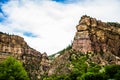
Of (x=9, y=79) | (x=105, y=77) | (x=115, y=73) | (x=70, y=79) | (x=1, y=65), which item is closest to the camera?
(x=9, y=79)

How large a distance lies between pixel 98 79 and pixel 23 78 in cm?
3825

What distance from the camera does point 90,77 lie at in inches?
5389

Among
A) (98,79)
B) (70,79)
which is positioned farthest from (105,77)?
(70,79)

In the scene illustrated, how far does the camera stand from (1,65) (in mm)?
111438

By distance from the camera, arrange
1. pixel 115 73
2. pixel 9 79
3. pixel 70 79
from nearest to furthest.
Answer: pixel 9 79, pixel 115 73, pixel 70 79

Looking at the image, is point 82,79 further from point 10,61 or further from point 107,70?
point 10,61

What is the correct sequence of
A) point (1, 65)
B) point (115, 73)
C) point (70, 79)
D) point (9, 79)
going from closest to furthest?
1. point (9, 79)
2. point (1, 65)
3. point (115, 73)
4. point (70, 79)

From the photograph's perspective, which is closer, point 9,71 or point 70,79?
point 9,71

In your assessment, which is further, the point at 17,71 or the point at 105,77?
the point at 105,77

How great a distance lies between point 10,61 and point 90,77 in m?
38.1

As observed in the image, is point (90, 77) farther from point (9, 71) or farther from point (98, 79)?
point (9, 71)

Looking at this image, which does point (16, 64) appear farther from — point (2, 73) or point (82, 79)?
point (82, 79)

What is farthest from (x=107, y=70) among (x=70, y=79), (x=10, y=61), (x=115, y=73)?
(x=10, y=61)

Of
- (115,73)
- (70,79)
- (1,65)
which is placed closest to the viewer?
(1,65)
